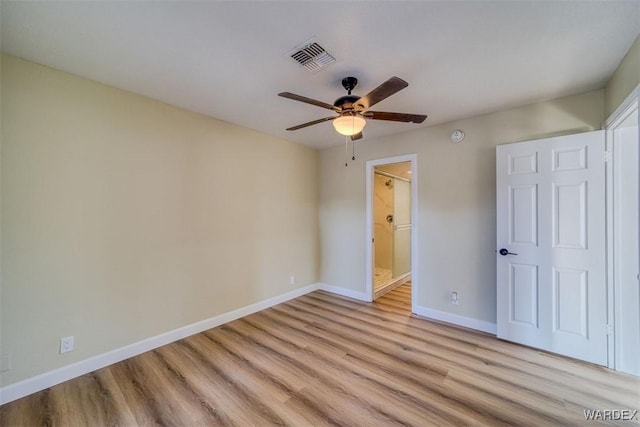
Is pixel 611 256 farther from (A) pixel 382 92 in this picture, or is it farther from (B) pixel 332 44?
(B) pixel 332 44

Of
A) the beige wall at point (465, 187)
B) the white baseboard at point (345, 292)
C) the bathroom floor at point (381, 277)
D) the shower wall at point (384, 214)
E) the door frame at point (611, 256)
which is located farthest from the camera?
the shower wall at point (384, 214)

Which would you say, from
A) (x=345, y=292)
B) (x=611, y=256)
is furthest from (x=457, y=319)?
(x=345, y=292)

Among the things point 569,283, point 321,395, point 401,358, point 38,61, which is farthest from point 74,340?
point 569,283

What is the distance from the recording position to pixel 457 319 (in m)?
3.06

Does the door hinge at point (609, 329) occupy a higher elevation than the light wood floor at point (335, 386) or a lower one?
higher

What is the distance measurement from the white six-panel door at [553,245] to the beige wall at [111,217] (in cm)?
301

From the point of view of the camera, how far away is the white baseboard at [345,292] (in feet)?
12.9

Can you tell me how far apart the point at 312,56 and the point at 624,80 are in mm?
2311

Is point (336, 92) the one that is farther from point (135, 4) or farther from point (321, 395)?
point (321, 395)

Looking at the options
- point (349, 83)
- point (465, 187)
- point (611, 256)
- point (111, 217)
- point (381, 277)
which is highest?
point (349, 83)

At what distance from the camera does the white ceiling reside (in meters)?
1.42

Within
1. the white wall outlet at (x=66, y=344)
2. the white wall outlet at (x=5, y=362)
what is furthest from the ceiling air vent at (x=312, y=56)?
the white wall outlet at (x=5, y=362)

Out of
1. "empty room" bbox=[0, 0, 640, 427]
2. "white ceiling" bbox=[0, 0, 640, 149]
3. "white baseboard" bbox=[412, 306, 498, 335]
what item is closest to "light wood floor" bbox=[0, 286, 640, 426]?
"empty room" bbox=[0, 0, 640, 427]

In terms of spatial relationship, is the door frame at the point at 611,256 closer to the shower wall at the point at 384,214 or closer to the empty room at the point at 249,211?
the empty room at the point at 249,211
